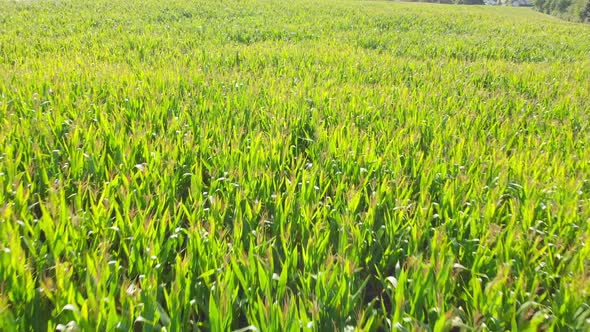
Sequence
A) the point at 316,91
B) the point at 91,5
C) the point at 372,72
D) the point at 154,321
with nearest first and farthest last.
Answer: the point at 154,321 < the point at 316,91 < the point at 372,72 < the point at 91,5

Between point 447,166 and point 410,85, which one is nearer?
point 447,166

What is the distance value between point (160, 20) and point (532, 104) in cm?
1216

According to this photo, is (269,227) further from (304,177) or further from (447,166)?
(447,166)

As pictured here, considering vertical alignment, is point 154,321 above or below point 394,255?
above

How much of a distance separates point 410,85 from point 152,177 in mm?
4750

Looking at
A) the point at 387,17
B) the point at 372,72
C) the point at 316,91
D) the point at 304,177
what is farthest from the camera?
the point at 387,17

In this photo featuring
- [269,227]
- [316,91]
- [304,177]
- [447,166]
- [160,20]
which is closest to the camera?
[269,227]

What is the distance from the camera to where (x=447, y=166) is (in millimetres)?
3311

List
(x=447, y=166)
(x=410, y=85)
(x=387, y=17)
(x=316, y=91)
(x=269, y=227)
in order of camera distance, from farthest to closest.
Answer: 1. (x=387, y=17)
2. (x=410, y=85)
3. (x=316, y=91)
4. (x=447, y=166)
5. (x=269, y=227)

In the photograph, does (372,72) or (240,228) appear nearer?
(240,228)

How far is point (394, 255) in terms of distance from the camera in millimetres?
2225

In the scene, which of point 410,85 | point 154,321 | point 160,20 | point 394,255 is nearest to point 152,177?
point 154,321

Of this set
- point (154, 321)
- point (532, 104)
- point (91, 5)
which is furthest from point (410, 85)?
point (91, 5)

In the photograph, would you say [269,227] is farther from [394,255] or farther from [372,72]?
[372,72]
